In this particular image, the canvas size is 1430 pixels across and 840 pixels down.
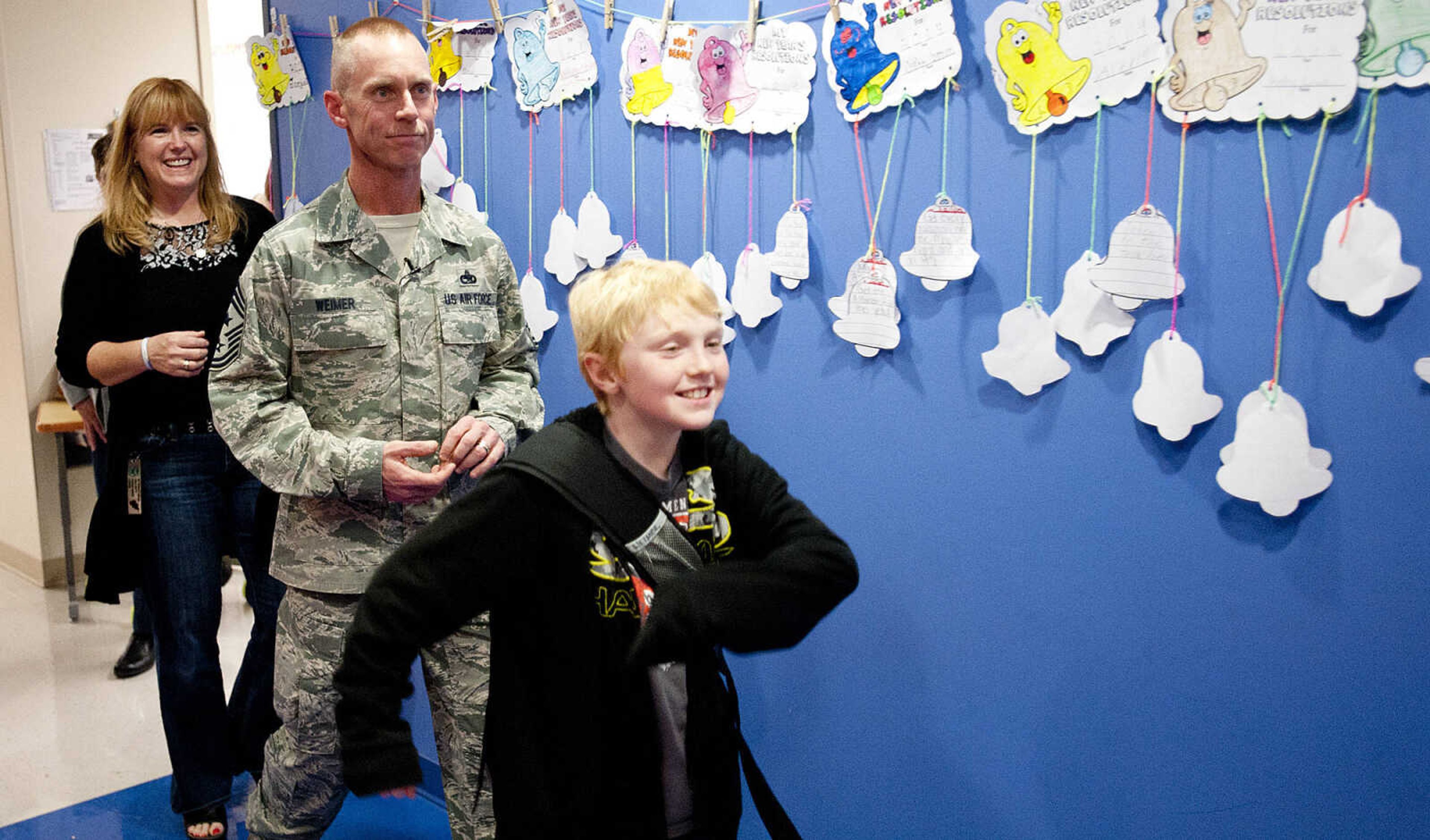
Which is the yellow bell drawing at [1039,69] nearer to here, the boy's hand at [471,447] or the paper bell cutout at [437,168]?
the boy's hand at [471,447]

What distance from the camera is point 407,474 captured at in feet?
5.78

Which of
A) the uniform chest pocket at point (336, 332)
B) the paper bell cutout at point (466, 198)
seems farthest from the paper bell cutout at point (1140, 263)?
the paper bell cutout at point (466, 198)

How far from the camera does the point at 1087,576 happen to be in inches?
62.6

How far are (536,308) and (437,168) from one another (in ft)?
1.49

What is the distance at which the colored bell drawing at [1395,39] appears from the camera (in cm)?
124

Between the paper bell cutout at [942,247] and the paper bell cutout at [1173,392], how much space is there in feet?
0.98

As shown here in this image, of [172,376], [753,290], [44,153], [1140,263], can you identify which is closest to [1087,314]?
[1140,263]

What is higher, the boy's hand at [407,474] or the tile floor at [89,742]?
the boy's hand at [407,474]

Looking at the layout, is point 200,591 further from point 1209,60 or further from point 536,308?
point 1209,60

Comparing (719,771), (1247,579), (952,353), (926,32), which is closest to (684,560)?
(719,771)

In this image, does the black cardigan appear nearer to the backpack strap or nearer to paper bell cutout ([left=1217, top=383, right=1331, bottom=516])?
the backpack strap

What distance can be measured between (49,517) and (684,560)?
387 cm

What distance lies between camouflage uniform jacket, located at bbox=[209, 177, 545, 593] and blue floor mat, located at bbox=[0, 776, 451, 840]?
88cm

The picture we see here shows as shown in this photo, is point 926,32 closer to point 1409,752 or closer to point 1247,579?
point 1247,579
